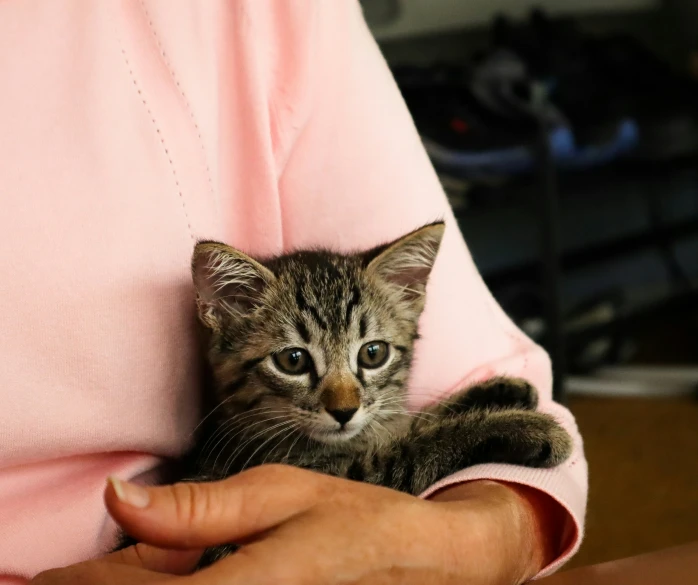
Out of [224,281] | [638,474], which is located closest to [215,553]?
[224,281]

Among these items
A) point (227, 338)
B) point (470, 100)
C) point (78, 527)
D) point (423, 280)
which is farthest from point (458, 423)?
point (470, 100)

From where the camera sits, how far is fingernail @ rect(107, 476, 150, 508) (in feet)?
1.73

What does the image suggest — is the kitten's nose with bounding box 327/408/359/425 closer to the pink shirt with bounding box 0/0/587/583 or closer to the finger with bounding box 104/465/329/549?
the pink shirt with bounding box 0/0/587/583

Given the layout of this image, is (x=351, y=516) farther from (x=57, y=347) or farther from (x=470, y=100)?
(x=470, y=100)

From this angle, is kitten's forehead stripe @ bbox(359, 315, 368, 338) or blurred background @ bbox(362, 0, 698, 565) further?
blurred background @ bbox(362, 0, 698, 565)

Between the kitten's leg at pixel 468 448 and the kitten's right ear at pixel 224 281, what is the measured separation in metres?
0.28

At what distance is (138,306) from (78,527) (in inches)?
9.0

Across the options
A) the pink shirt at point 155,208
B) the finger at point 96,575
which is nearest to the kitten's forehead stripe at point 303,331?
the pink shirt at point 155,208

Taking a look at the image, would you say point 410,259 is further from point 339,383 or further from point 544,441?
point 544,441

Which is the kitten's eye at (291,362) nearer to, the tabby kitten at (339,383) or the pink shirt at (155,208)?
the tabby kitten at (339,383)

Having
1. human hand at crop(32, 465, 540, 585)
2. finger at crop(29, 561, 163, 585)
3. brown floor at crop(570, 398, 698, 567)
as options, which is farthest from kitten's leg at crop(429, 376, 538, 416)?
brown floor at crop(570, 398, 698, 567)

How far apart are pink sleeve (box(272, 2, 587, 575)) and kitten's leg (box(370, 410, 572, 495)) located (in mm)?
39

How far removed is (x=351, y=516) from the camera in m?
0.61

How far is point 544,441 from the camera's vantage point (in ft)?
2.77
